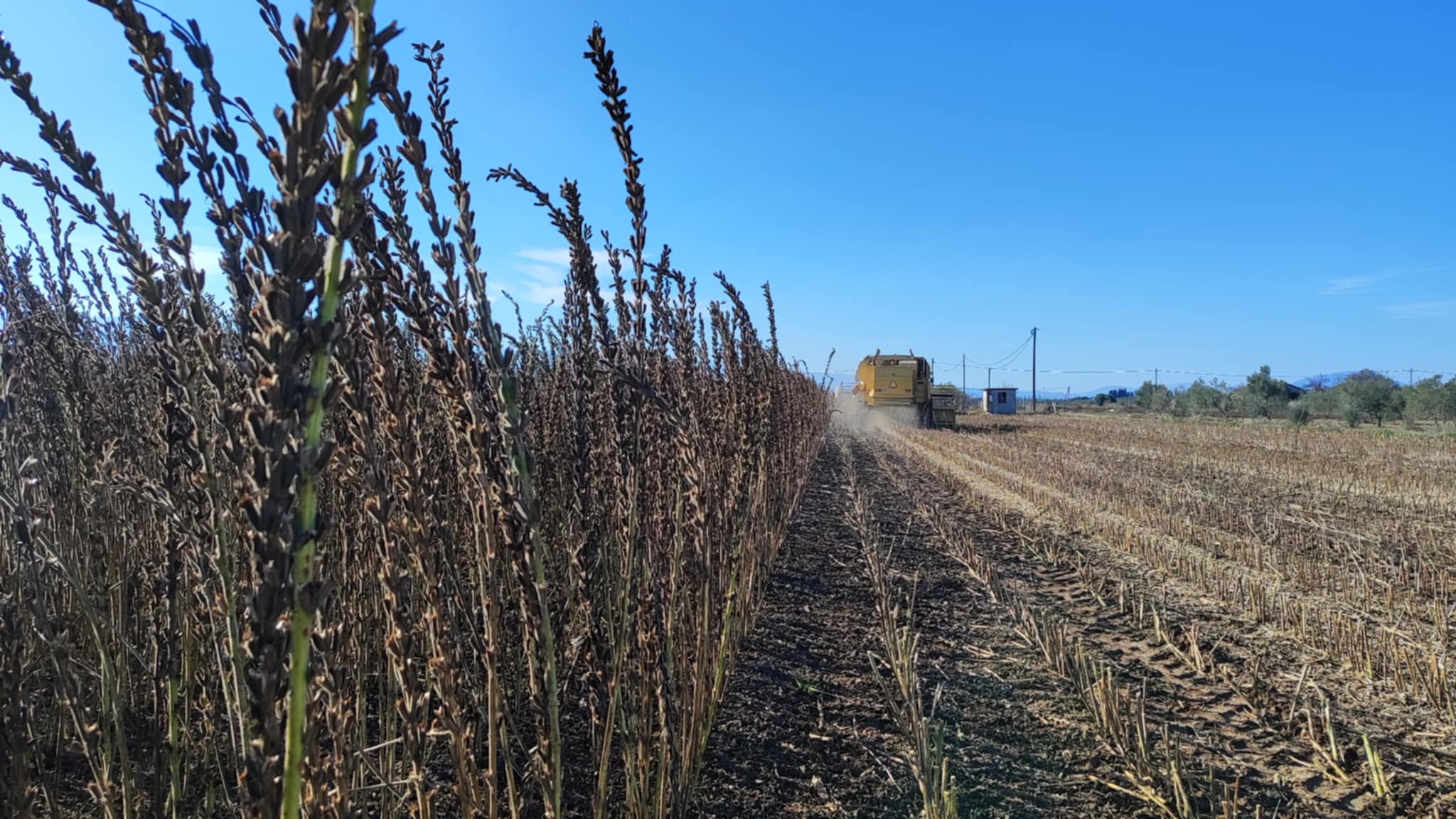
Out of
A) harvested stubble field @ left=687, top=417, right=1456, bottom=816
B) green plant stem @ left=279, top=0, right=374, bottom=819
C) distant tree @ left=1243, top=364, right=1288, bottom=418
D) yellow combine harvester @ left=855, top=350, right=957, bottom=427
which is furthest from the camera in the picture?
distant tree @ left=1243, top=364, right=1288, bottom=418

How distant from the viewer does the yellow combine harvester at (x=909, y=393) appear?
26.1m

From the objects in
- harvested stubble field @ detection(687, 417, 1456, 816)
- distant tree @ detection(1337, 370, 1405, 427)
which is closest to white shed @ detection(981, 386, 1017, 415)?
distant tree @ detection(1337, 370, 1405, 427)

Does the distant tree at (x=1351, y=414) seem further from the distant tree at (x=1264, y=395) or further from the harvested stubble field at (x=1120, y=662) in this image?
the harvested stubble field at (x=1120, y=662)

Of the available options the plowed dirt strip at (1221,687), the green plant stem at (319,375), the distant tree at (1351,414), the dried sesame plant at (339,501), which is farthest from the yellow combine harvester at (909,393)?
the green plant stem at (319,375)

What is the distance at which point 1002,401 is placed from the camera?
43.4 meters

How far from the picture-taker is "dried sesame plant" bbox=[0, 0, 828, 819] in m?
0.78

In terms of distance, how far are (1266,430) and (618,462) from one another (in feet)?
90.9

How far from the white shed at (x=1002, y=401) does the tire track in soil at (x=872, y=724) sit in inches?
1556

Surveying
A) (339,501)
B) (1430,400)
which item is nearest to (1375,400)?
(1430,400)

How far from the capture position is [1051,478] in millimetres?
12039

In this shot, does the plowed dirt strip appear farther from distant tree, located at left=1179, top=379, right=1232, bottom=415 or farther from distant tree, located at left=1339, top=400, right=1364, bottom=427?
distant tree, located at left=1179, top=379, right=1232, bottom=415

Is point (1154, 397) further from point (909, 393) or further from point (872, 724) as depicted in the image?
point (872, 724)

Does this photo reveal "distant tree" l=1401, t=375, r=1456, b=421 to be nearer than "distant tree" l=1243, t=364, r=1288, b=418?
Yes

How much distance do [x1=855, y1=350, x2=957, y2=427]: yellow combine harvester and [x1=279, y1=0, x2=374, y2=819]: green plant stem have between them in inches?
1029
